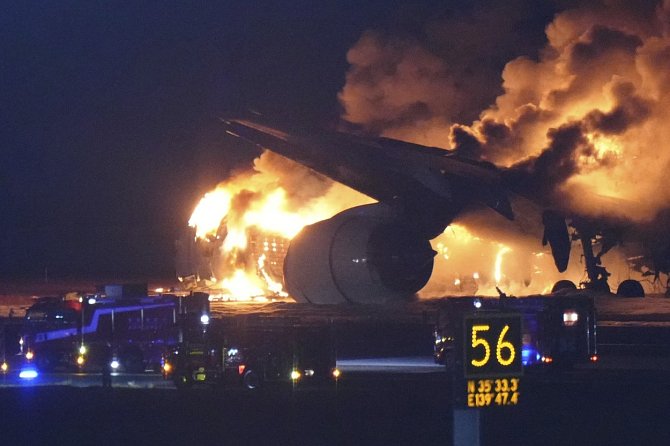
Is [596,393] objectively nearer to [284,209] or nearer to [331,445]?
[331,445]

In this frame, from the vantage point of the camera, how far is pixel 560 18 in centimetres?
6425

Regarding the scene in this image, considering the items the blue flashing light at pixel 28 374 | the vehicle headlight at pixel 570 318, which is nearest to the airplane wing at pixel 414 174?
the vehicle headlight at pixel 570 318

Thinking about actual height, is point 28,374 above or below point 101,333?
below

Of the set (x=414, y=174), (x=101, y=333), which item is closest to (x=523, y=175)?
(x=414, y=174)

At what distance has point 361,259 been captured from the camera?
55.2 metres

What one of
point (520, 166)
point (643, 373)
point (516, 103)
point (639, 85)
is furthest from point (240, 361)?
point (516, 103)

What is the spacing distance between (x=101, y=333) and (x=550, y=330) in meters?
14.5

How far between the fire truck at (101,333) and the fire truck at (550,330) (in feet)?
26.1

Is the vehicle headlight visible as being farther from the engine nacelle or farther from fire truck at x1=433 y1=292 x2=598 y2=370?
the engine nacelle

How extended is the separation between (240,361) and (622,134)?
92.3ft

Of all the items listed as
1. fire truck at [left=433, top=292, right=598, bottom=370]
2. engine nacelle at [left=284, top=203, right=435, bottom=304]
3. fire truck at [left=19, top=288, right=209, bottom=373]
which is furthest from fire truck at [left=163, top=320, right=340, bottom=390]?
engine nacelle at [left=284, top=203, right=435, bottom=304]

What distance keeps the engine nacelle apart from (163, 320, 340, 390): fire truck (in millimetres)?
20798

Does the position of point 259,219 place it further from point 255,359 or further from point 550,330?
point 255,359

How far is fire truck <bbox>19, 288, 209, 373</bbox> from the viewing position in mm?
39531
